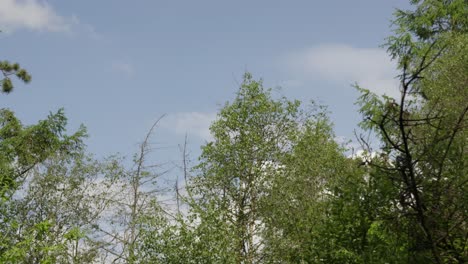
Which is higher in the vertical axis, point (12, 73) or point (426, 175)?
point (12, 73)

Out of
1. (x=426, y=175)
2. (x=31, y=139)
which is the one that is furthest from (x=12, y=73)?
(x=426, y=175)

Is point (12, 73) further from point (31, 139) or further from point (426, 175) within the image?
point (426, 175)

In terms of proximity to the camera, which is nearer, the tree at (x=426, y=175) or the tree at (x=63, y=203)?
the tree at (x=426, y=175)

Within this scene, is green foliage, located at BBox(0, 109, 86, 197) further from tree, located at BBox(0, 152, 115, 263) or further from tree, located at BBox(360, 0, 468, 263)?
tree, located at BBox(360, 0, 468, 263)

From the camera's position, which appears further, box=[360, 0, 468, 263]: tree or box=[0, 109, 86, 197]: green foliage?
box=[0, 109, 86, 197]: green foliage

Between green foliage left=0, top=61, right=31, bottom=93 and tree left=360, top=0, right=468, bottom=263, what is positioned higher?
green foliage left=0, top=61, right=31, bottom=93

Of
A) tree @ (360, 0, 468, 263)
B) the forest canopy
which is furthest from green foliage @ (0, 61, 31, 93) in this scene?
tree @ (360, 0, 468, 263)

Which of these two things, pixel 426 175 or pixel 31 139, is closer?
pixel 426 175

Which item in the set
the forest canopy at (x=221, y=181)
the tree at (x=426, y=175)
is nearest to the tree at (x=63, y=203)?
the forest canopy at (x=221, y=181)

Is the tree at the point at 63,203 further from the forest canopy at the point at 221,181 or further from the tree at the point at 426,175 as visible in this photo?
the tree at the point at 426,175

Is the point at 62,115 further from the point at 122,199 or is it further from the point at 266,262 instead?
the point at 266,262

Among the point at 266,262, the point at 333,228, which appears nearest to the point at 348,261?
the point at 333,228

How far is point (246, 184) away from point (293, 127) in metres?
3.79

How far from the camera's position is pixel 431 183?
19.0 ft
